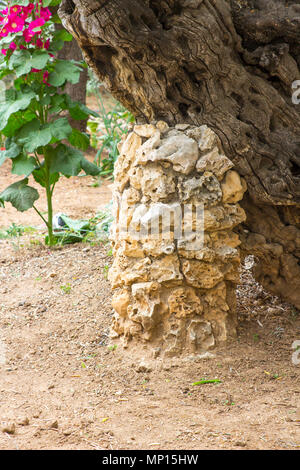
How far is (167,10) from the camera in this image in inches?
111

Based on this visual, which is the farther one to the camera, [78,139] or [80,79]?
[80,79]

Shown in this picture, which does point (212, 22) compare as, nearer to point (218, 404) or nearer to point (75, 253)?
point (218, 404)

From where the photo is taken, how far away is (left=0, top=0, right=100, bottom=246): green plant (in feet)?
13.5

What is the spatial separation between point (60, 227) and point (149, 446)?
3123 mm

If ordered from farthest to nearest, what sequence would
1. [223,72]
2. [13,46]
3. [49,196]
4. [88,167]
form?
[49,196], [88,167], [13,46], [223,72]

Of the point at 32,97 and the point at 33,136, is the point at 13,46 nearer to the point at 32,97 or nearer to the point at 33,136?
the point at 32,97

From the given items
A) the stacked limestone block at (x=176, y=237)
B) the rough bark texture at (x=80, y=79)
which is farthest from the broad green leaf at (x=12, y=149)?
the rough bark texture at (x=80, y=79)

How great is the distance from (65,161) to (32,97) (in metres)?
0.57

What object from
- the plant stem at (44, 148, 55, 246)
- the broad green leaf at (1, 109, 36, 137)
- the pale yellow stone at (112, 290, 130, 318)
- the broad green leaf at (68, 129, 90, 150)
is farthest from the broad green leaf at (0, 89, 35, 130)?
the pale yellow stone at (112, 290, 130, 318)

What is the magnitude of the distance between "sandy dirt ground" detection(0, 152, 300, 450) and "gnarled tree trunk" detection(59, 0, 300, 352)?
2.25ft

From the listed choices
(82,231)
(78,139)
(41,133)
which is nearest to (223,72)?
(41,133)

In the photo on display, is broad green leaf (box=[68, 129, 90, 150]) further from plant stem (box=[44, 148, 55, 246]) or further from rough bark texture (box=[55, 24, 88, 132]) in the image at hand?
rough bark texture (box=[55, 24, 88, 132])

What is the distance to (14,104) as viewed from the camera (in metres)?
4.14
